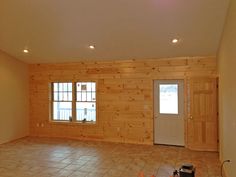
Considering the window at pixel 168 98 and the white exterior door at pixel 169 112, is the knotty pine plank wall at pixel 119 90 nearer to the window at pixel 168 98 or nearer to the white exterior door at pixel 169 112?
the white exterior door at pixel 169 112

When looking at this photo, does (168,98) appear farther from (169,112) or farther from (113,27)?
(113,27)

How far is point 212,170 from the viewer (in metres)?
4.46

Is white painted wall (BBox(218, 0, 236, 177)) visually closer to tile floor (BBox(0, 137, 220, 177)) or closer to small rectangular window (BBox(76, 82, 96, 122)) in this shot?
tile floor (BBox(0, 137, 220, 177))

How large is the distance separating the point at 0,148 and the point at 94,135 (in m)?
2.73

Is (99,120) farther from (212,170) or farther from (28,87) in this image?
(212,170)

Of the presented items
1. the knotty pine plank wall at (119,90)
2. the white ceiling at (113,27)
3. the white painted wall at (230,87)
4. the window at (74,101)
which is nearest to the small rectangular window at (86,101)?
the window at (74,101)

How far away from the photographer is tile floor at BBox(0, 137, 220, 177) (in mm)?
4332

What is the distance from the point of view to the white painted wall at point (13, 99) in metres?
6.66

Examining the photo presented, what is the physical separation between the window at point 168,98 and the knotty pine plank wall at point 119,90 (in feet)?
0.95

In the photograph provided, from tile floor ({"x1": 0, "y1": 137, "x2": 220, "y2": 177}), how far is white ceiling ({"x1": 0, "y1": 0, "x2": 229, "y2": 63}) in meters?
2.67

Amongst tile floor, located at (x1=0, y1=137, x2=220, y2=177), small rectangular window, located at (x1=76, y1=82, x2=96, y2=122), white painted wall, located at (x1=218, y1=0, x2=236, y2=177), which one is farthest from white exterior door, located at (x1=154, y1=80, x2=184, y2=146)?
white painted wall, located at (x1=218, y1=0, x2=236, y2=177)

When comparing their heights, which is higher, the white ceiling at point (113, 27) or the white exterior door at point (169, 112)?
the white ceiling at point (113, 27)

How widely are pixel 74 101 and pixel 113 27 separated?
11.8 feet

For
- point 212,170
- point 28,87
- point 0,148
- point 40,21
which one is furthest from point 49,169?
point 28,87
